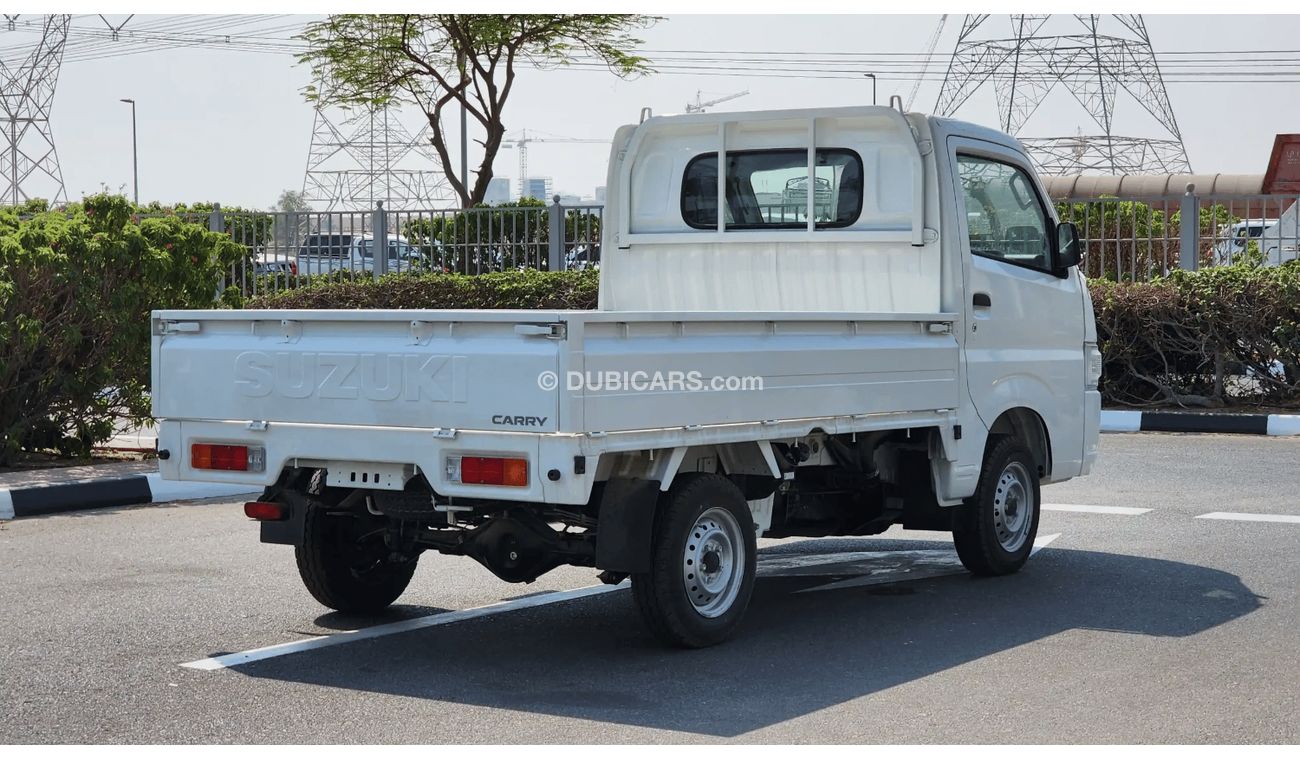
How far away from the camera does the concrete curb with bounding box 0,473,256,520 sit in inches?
408

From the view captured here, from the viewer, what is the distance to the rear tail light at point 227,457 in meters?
6.49

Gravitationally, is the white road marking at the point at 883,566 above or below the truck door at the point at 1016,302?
below

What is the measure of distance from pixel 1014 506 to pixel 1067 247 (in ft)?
4.48

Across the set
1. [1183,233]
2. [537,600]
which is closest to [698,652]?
[537,600]

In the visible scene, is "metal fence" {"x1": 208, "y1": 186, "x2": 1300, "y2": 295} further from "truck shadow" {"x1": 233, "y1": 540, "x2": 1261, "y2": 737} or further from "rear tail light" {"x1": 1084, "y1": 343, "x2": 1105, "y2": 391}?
"truck shadow" {"x1": 233, "y1": 540, "x2": 1261, "y2": 737}

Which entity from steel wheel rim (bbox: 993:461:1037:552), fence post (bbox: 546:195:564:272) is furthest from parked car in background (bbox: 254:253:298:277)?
steel wheel rim (bbox: 993:461:1037:552)

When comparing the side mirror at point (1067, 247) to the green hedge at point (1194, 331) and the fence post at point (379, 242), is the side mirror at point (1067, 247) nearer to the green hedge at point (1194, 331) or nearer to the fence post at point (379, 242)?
the green hedge at point (1194, 331)

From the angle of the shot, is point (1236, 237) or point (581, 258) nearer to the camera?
point (1236, 237)

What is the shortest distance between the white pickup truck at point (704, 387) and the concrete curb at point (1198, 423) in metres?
6.41

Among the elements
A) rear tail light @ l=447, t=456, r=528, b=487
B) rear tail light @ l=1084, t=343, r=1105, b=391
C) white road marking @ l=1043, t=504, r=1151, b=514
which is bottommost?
white road marking @ l=1043, t=504, r=1151, b=514

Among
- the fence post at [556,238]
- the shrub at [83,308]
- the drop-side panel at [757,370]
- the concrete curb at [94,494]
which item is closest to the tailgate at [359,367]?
the drop-side panel at [757,370]

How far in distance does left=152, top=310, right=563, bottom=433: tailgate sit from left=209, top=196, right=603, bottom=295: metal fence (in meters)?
11.3

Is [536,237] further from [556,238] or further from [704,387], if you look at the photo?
[704,387]

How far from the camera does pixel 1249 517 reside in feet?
33.0
